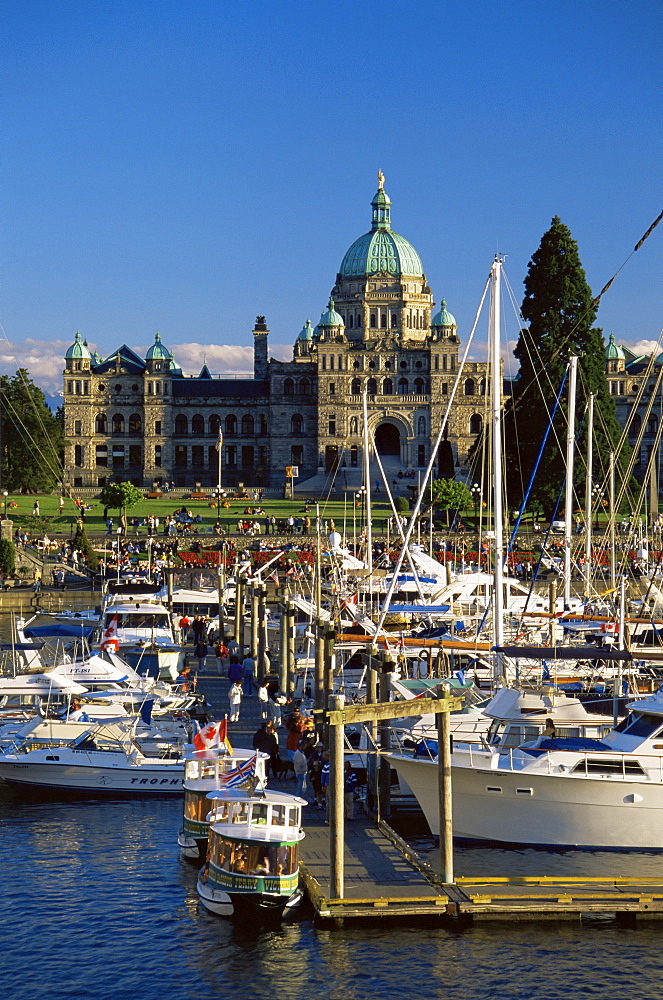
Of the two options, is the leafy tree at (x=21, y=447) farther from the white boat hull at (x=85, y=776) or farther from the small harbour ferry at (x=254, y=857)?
the small harbour ferry at (x=254, y=857)

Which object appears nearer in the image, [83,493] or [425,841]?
[425,841]

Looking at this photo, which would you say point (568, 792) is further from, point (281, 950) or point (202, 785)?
point (202, 785)

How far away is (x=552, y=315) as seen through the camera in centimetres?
7756

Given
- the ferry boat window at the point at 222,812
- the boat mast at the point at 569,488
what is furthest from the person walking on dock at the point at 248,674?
the ferry boat window at the point at 222,812

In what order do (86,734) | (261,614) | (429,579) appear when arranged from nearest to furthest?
(86,734) < (261,614) < (429,579)

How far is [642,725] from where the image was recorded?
25.5 meters

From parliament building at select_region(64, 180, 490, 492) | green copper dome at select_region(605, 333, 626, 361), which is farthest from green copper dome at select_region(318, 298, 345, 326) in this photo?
green copper dome at select_region(605, 333, 626, 361)

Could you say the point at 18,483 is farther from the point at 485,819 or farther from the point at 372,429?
the point at 485,819

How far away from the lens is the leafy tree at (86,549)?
77812 millimetres

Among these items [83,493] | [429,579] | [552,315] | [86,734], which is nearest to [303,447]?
[83,493]

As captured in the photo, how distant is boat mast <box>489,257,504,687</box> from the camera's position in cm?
3538

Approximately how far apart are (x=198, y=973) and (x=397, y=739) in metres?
8.85

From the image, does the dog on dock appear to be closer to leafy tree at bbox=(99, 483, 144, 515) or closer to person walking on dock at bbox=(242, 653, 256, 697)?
person walking on dock at bbox=(242, 653, 256, 697)

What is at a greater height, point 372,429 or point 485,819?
point 372,429
